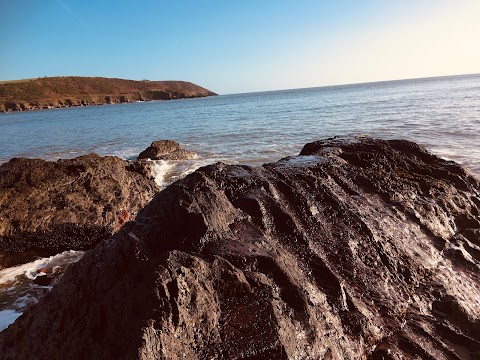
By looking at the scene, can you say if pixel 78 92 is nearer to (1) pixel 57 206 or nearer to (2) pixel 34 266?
(1) pixel 57 206

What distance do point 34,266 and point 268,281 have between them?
652 centimetres

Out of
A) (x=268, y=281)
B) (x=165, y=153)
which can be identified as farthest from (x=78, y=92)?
(x=268, y=281)

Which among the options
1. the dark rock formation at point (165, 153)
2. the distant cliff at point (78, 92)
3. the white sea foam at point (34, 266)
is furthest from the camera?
the distant cliff at point (78, 92)

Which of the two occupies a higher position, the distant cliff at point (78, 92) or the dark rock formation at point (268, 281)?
the dark rock formation at point (268, 281)

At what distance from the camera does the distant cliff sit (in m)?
112

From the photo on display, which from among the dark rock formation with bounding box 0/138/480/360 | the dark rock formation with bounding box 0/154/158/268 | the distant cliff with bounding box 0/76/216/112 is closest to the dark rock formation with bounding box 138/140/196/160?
the dark rock formation with bounding box 0/154/158/268

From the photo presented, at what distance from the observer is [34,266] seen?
762 centimetres

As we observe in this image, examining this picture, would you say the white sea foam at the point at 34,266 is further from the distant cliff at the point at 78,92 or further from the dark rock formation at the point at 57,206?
the distant cliff at the point at 78,92

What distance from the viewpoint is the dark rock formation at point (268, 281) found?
2725mm

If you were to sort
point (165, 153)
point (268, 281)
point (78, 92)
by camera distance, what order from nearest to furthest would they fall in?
point (268, 281)
point (165, 153)
point (78, 92)

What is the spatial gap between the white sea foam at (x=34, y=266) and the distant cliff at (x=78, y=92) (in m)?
118

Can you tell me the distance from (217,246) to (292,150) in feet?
50.0

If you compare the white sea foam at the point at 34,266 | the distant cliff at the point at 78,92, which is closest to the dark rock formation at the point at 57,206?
the white sea foam at the point at 34,266

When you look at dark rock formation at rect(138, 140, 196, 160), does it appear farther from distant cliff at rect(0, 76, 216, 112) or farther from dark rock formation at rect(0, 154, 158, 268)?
distant cliff at rect(0, 76, 216, 112)
